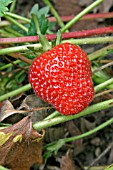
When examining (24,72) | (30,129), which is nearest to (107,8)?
(24,72)

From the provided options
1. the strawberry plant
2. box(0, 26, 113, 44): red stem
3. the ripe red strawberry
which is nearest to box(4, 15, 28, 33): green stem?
the strawberry plant

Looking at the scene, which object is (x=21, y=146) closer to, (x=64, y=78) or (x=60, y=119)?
(x=60, y=119)

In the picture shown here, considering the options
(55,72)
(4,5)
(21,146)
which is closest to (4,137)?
(21,146)

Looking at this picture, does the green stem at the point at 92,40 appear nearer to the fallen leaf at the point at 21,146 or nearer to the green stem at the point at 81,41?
the green stem at the point at 81,41

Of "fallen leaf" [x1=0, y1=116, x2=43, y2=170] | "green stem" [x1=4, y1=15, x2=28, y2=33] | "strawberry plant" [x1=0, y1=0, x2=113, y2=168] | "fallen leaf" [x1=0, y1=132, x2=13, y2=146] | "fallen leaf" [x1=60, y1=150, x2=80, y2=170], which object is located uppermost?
"green stem" [x1=4, y1=15, x2=28, y2=33]

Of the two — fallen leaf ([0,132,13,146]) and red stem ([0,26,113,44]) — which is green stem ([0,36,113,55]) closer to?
red stem ([0,26,113,44])

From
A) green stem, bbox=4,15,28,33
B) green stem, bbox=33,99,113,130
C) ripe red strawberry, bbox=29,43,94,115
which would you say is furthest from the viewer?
green stem, bbox=4,15,28,33

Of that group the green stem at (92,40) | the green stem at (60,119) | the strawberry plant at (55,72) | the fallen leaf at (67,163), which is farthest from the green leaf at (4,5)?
the fallen leaf at (67,163)
